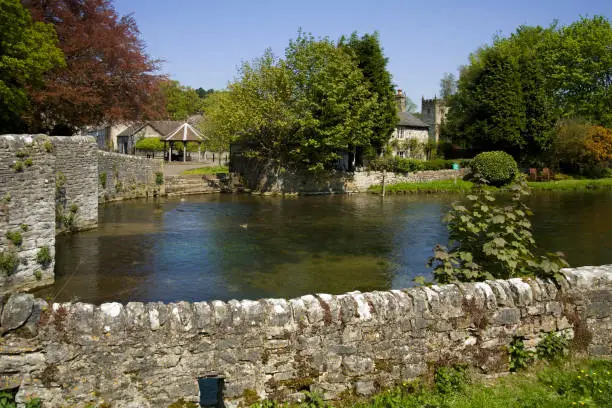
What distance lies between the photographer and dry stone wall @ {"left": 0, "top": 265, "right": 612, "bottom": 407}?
16.1ft

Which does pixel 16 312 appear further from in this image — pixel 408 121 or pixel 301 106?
pixel 408 121

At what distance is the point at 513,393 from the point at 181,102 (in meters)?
92.8

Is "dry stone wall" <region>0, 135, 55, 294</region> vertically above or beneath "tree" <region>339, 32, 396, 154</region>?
beneath

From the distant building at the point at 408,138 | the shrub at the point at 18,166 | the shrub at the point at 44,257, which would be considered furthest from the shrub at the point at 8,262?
the distant building at the point at 408,138

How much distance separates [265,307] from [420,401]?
6.58 ft

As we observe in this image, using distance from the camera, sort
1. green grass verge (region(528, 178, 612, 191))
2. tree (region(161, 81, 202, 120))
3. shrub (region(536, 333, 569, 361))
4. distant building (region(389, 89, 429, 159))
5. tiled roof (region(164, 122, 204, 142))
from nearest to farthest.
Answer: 1. shrub (region(536, 333, 569, 361))
2. green grass verge (region(528, 178, 612, 191))
3. tiled roof (region(164, 122, 204, 142))
4. distant building (region(389, 89, 429, 159))
5. tree (region(161, 81, 202, 120))

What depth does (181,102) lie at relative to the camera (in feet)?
305

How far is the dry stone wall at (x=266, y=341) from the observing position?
4918mm

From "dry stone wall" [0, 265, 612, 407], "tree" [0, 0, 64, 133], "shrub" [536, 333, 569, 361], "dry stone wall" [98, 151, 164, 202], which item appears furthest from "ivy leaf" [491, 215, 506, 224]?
"dry stone wall" [98, 151, 164, 202]

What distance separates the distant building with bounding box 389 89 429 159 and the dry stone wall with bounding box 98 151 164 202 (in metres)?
27.6

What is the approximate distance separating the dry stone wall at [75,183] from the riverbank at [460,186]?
76.3ft

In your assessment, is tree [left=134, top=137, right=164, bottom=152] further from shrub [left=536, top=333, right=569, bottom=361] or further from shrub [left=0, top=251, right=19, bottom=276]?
shrub [left=536, top=333, right=569, bottom=361]

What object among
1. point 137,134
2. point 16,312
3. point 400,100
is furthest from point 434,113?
point 16,312

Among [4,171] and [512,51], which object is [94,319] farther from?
[512,51]
